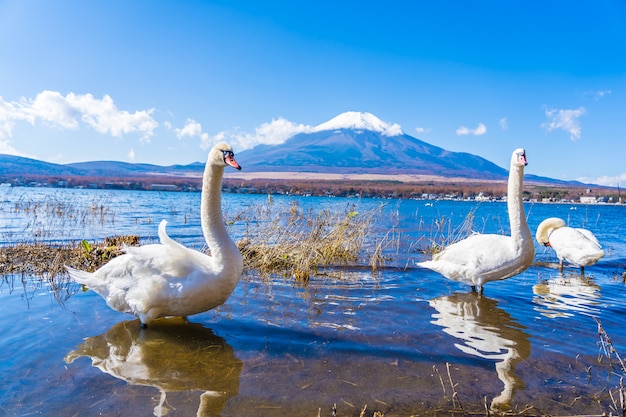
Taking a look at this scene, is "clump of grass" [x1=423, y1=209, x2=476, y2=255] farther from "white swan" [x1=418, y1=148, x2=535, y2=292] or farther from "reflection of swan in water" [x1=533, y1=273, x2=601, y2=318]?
"white swan" [x1=418, y1=148, x2=535, y2=292]

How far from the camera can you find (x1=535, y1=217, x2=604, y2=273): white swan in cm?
1125

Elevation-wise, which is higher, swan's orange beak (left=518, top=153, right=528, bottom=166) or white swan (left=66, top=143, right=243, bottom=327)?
swan's orange beak (left=518, top=153, right=528, bottom=166)

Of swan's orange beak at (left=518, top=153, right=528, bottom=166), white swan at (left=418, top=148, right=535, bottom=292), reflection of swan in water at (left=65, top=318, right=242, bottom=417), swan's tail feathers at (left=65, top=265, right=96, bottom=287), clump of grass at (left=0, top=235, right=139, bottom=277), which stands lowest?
reflection of swan in water at (left=65, top=318, right=242, bottom=417)

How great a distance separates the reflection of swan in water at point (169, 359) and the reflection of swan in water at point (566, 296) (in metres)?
5.68

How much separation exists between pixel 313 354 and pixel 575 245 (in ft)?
31.7

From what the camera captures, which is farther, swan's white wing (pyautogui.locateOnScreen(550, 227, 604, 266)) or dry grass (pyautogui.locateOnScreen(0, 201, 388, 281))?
swan's white wing (pyautogui.locateOnScreen(550, 227, 604, 266))

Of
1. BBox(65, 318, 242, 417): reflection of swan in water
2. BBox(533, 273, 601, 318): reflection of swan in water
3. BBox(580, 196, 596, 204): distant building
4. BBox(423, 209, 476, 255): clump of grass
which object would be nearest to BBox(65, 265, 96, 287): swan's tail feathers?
BBox(65, 318, 242, 417): reflection of swan in water

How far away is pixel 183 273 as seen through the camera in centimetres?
553

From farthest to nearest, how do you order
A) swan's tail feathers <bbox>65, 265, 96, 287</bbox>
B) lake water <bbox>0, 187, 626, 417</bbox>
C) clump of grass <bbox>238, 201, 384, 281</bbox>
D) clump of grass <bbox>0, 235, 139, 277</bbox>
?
1. clump of grass <bbox>238, 201, 384, 281</bbox>
2. clump of grass <bbox>0, 235, 139, 277</bbox>
3. swan's tail feathers <bbox>65, 265, 96, 287</bbox>
4. lake water <bbox>0, 187, 626, 417</bbox>

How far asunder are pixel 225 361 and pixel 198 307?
88 centimetres

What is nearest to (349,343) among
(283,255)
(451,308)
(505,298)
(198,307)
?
(198,307)

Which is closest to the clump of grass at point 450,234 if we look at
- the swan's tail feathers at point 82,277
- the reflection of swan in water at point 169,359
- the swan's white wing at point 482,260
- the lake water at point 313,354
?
the swan's white wing at point 482,260

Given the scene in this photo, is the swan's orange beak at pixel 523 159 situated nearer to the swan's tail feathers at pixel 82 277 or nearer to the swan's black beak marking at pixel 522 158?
the swan's black beak marking at pixel 522 158

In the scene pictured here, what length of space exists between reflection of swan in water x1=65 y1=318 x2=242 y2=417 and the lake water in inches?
0.8
